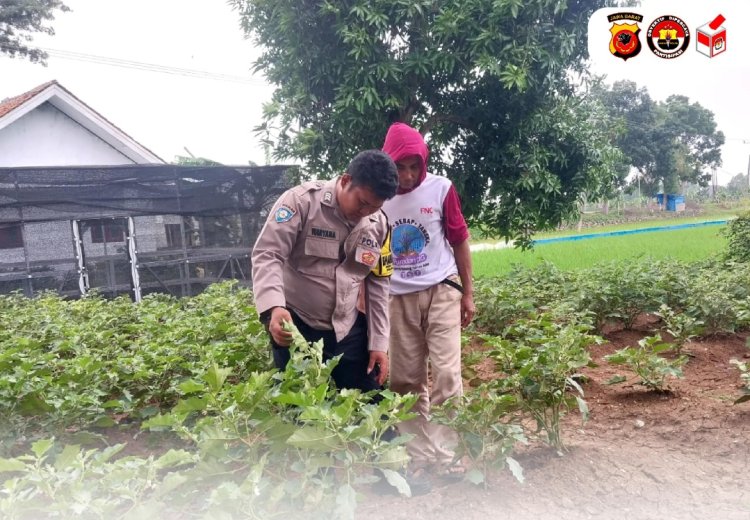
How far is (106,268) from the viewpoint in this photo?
24.2 ft

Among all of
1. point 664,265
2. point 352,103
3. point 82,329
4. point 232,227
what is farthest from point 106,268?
point 664,265

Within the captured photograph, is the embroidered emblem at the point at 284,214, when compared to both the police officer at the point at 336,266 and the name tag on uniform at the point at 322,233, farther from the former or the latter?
the name tag on uniform at the point at 322,233

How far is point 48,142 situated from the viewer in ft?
38.3

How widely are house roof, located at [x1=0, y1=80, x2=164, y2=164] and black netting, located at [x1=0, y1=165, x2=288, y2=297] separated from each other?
4.54 metres

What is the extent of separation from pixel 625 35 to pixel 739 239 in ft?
12.9

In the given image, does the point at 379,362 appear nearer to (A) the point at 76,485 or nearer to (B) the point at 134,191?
(A) the point at 76,485

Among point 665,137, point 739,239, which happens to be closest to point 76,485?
point 739,239

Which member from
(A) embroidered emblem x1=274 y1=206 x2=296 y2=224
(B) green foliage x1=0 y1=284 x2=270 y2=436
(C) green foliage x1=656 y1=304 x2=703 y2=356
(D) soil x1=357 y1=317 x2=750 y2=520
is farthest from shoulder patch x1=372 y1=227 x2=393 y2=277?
(C) green foliage x1=656 y1=304 x2=703 y2=356

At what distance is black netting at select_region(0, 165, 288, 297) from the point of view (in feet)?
22.9

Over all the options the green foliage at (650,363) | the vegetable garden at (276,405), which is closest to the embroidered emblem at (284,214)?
Result: the vegetable garden at (276,405)

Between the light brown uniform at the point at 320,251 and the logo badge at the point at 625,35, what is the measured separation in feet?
10.2

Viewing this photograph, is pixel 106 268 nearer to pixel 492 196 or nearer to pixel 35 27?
pixel 492 196

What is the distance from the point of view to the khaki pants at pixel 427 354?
2576 mm

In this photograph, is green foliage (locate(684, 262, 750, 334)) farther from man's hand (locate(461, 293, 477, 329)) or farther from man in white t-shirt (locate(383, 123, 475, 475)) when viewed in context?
man in white t-shirt (locate(383, 123, 475, 475))
